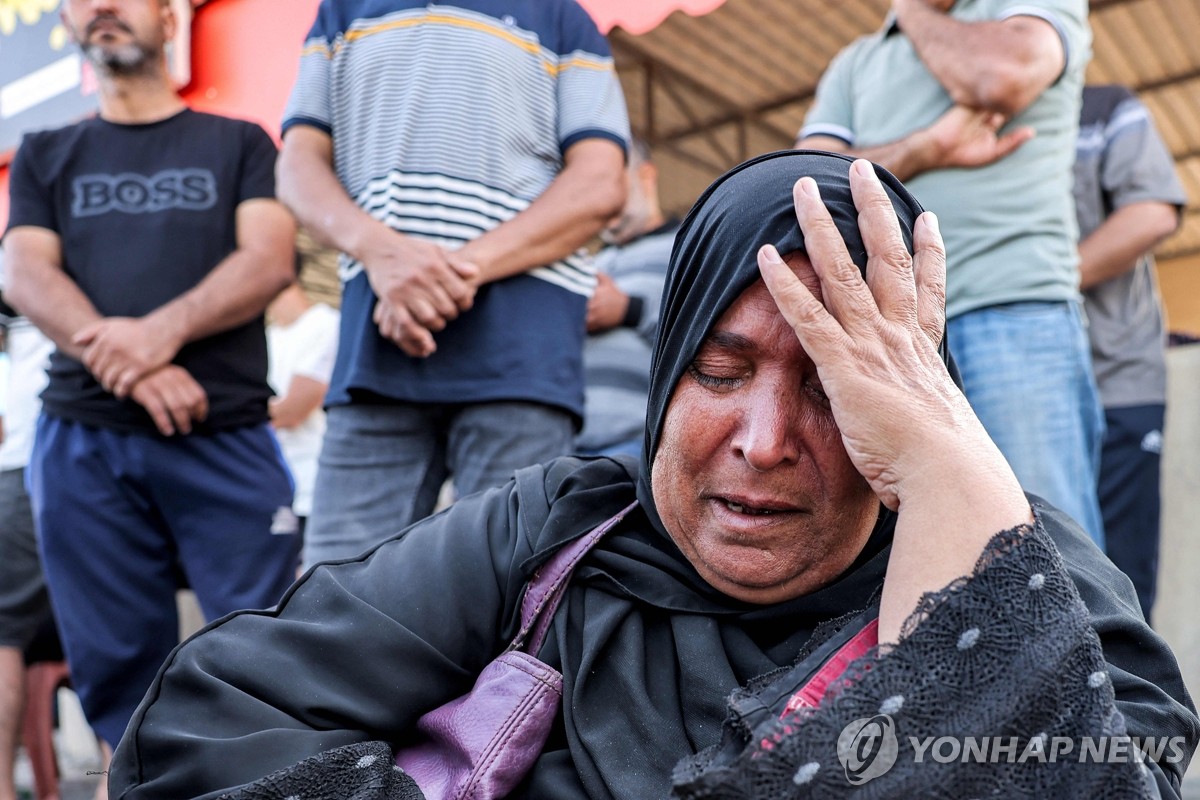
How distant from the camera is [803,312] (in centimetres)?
131

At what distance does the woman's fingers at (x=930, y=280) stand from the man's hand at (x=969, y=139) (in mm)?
1179

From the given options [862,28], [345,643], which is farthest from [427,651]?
[862,28]

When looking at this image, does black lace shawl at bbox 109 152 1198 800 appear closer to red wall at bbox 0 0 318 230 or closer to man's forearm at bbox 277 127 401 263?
man's forearm at bbox 277 127 401 263

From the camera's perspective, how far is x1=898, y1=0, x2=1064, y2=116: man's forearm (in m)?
2.41

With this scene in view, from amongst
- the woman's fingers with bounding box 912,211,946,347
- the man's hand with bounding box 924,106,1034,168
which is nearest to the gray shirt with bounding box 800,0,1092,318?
the man's hand with bounding box 924,106,1034,168

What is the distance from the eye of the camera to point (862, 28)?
9.65 m

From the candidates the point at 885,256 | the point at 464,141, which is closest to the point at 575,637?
the point at 885,256

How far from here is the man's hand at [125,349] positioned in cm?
277

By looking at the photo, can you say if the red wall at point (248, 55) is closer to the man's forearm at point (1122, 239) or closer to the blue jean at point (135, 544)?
the blue jean at point (135, 544)

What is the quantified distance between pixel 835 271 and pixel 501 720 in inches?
27.4

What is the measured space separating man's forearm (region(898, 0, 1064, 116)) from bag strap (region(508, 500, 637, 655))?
1.52m

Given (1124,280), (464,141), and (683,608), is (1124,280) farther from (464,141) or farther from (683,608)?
(683,608)

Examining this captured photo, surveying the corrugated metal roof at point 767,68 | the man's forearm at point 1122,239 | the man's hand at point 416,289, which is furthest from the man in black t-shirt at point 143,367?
the corrugated metal roof at point 767,68

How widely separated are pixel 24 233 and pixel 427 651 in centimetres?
220
